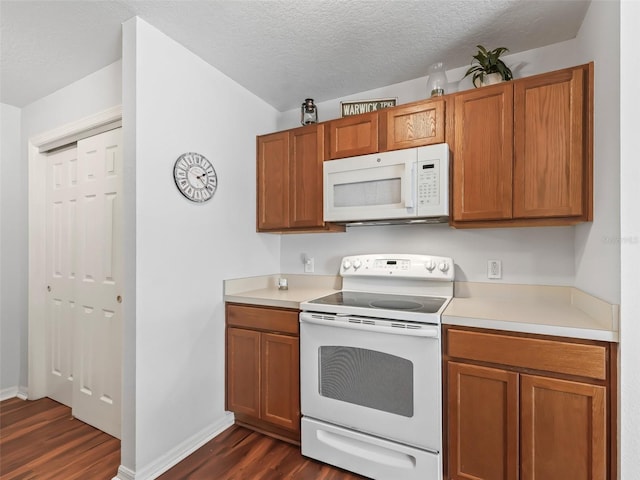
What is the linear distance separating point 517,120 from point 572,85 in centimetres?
26

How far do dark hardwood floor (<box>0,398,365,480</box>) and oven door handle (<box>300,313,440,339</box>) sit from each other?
814 millimetres

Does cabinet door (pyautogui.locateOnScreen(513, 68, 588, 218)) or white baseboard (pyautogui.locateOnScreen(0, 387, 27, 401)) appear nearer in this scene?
cabinet door (pyautogui.locateOnScreen(513, 68, 588, 218))

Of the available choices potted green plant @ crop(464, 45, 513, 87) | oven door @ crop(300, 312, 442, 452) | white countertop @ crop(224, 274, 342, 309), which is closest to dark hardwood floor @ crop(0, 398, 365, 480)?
oven door @ crop(300, 312, 442, 452)

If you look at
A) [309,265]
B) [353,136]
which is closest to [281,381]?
[309,265]

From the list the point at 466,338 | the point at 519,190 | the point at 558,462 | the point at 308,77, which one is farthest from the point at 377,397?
the point at 308,77

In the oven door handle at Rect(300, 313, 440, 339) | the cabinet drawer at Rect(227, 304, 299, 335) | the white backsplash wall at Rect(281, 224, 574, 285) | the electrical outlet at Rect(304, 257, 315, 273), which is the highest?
the white backsplash wall at Rect(281, 224, 574, 285)

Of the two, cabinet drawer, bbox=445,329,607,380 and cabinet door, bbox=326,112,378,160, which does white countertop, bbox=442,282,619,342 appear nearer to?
cabinet drawer, bbox=445,329,607,380

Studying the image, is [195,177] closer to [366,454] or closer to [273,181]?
[273,181]

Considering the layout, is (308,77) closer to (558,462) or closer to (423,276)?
(423,276)

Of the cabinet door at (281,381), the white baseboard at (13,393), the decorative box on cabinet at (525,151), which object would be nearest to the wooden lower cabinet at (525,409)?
the decorative box on cabinet at (525,151)

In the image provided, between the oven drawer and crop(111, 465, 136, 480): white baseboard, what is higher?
the oven drawer

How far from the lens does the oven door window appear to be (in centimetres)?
157

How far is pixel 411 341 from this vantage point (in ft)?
5.02

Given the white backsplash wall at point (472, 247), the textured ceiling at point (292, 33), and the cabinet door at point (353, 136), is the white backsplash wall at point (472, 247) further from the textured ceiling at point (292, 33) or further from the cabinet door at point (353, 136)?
the textured ceiling at point (292, 33)
